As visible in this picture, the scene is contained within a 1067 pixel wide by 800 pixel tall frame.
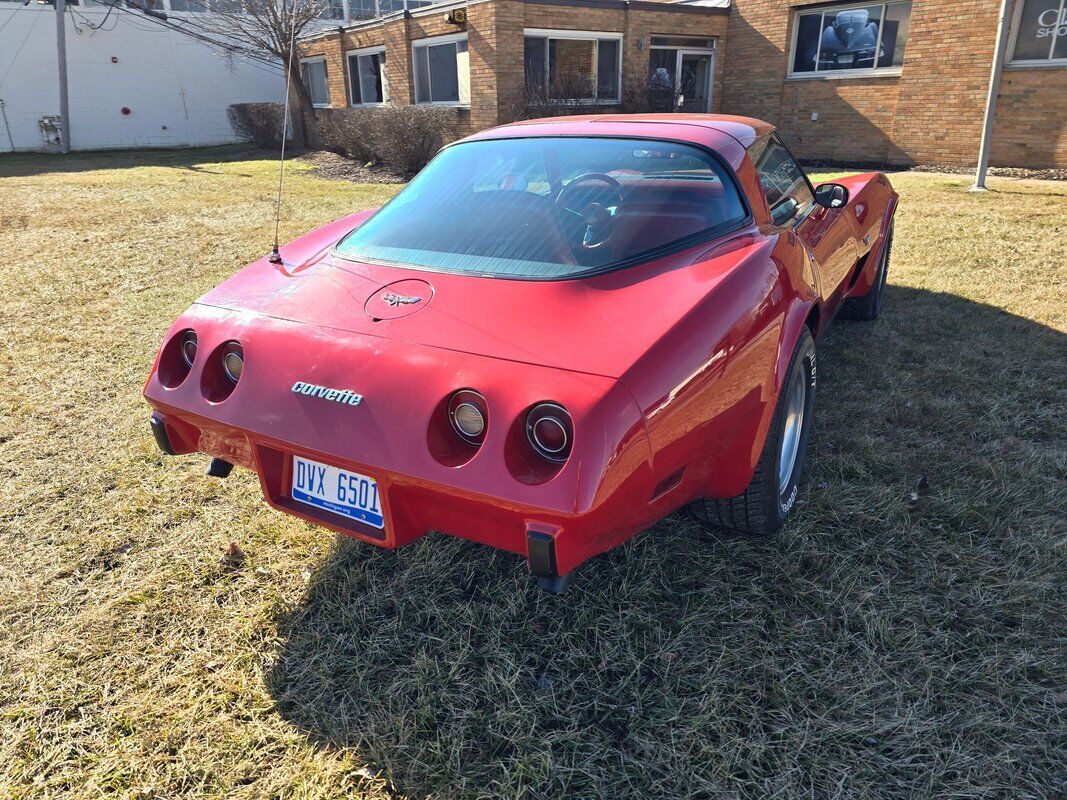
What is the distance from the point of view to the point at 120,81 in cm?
2330

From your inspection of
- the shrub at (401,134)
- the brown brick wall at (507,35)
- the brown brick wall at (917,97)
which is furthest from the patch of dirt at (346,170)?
the brown brick wall at (917,97)

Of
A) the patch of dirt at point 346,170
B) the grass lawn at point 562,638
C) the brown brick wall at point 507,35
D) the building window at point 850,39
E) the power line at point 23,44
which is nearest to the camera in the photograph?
the grass lawn at point 562,638

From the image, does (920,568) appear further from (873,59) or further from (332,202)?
(873,59)

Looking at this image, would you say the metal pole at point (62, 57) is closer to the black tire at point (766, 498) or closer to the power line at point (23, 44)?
the power line at point (23, 44)

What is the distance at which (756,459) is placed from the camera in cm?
226

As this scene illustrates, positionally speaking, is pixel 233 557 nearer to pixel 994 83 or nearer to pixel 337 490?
pixel 337 490

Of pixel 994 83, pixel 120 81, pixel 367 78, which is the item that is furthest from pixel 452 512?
pixel 120 81

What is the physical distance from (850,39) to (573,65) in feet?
18.8

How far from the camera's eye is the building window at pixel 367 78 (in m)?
19.3

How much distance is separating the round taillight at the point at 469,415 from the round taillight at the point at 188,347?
108 centimetres

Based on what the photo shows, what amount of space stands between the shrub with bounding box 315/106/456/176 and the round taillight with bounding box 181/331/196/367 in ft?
40.9

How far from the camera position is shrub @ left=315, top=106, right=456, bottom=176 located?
1399 centimetres

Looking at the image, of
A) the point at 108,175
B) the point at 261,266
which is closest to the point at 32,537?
the point at 261,266

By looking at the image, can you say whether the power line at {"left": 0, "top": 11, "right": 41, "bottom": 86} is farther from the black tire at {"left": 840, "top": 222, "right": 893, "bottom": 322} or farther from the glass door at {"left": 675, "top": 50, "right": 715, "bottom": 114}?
the black tire at {"left": 840, "top": 222, "right": 893, "bottom": 322}
